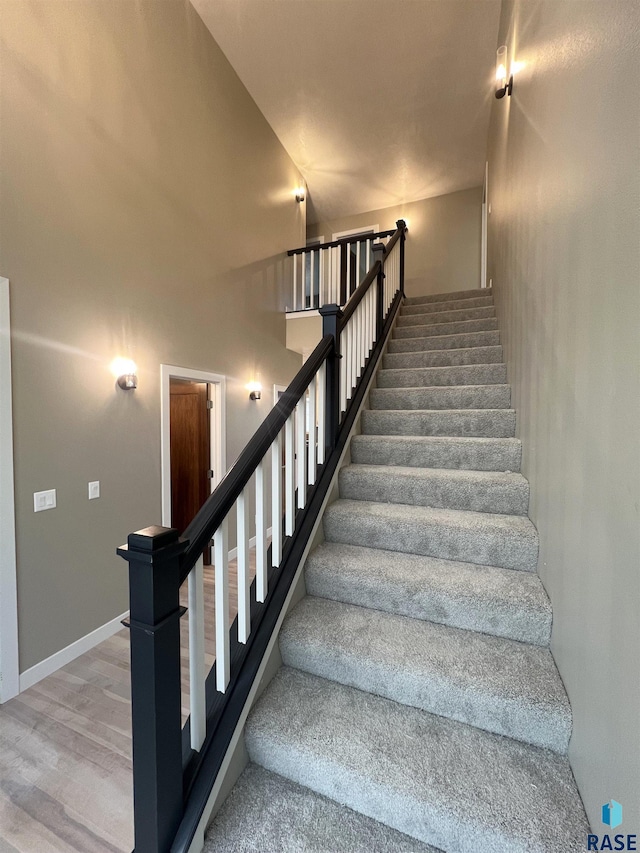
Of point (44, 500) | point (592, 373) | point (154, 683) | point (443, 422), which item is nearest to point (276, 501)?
point (154, 683)

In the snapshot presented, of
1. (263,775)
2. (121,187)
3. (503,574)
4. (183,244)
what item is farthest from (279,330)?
(263,775)

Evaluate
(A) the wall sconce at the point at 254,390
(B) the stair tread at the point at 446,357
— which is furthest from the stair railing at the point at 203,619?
(A) the wall sconce at the point at 254,390

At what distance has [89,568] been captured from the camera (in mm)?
2449

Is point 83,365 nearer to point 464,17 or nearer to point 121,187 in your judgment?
point 121,187

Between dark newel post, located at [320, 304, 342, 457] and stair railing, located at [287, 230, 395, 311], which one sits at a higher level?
stair railing, located at [287, 230, 395, 311]

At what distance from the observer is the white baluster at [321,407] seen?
200 centimetres

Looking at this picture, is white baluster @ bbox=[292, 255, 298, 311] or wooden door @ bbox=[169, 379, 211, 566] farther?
white baluster @ bbox=[292, 255, 298, 311]

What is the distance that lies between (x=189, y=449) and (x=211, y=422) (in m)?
0.42

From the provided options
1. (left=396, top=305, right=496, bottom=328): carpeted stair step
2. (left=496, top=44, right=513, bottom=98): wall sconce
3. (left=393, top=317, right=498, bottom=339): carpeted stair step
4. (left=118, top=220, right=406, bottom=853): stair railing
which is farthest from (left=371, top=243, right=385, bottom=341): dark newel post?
(left=118, top=220, right=406, bottom=853): stair railing

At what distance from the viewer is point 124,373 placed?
2709mm

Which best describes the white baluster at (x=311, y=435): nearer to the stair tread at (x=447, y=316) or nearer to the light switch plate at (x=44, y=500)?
the light switch plate at (x=44, y=500)

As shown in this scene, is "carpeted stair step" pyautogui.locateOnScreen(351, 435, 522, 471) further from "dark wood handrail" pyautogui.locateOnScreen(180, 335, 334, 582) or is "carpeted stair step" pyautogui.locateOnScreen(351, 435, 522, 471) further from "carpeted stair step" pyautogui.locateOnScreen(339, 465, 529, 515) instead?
"dark wood handrail" pyautogui.locateOnScreen(180, 335, 334, 582)

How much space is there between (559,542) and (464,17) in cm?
472

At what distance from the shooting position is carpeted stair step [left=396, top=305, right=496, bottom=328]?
12.0 ft
